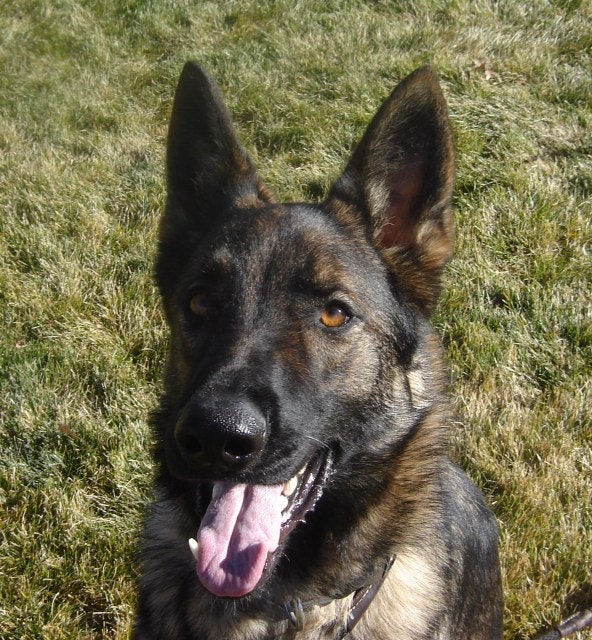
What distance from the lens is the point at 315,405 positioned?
2.66 meters

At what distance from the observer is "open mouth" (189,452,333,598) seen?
2.53 m

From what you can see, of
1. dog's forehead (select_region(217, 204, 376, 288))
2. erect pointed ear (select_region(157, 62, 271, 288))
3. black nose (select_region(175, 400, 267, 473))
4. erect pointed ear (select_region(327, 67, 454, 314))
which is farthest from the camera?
erect pointed ear (select_region(157, 62, 271, 288))

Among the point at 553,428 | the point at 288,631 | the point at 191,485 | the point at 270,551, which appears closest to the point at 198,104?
the point at 191,485

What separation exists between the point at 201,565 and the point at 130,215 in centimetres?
373

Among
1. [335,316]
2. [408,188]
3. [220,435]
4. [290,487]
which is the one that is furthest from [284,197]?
[220,435]

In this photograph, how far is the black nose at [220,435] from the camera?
7.59ft

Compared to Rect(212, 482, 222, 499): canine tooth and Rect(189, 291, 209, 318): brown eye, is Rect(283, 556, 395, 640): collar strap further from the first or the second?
Rect(189, 291, 209, 318): brown eye

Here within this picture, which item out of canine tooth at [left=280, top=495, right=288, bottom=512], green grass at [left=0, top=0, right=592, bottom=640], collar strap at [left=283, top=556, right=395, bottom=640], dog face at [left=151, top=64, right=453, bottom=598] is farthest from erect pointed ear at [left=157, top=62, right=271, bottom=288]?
collar strap at [left=283, top=556, right=395, bottom=640]

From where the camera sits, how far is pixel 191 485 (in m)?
2.87

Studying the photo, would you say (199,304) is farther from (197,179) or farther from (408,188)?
(408,188)

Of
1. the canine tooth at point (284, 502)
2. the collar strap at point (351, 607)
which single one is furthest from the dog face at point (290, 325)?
the collar strap at point (351, 607)

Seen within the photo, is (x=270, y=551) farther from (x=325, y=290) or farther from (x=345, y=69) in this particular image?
(x=345, y=69)

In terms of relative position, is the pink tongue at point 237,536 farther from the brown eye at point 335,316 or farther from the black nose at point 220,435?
the brown eye at point 335,316

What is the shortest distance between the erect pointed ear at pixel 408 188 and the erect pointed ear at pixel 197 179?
455 mm
